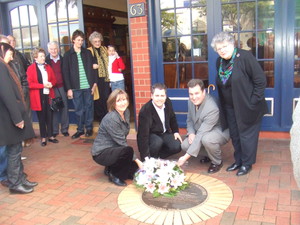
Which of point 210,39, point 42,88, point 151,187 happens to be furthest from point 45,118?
point 210,39

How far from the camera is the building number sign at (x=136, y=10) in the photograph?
5.16m

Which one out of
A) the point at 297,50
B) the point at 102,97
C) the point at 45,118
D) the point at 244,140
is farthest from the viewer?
the point at 102,97

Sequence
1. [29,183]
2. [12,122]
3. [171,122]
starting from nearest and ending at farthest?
1. [12,122]
2. [29,183]
3. [171,122]

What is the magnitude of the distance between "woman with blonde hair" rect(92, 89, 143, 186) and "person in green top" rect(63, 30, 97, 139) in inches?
80.4

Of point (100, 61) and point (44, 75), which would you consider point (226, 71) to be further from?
point (44, 75)

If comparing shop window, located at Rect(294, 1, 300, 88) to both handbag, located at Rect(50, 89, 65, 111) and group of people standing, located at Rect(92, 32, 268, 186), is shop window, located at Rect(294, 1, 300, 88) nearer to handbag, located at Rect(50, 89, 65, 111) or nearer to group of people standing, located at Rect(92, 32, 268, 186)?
group of people standing, located at Rect(92, 32, 268, 186)

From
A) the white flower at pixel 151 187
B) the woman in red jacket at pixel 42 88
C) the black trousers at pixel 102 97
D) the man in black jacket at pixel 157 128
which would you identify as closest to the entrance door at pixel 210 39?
the black trousers at pixel 102 97

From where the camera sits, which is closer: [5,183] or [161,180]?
[161,180]

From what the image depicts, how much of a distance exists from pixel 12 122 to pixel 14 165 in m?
0.50

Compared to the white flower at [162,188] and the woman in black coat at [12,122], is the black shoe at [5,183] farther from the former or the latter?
the white flower at [162,188]

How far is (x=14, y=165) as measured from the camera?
141 inches

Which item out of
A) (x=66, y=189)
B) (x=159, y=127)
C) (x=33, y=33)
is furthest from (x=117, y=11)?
(x=66, y=189)

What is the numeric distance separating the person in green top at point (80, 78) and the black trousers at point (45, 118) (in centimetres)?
42

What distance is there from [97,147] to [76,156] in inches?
49.0
